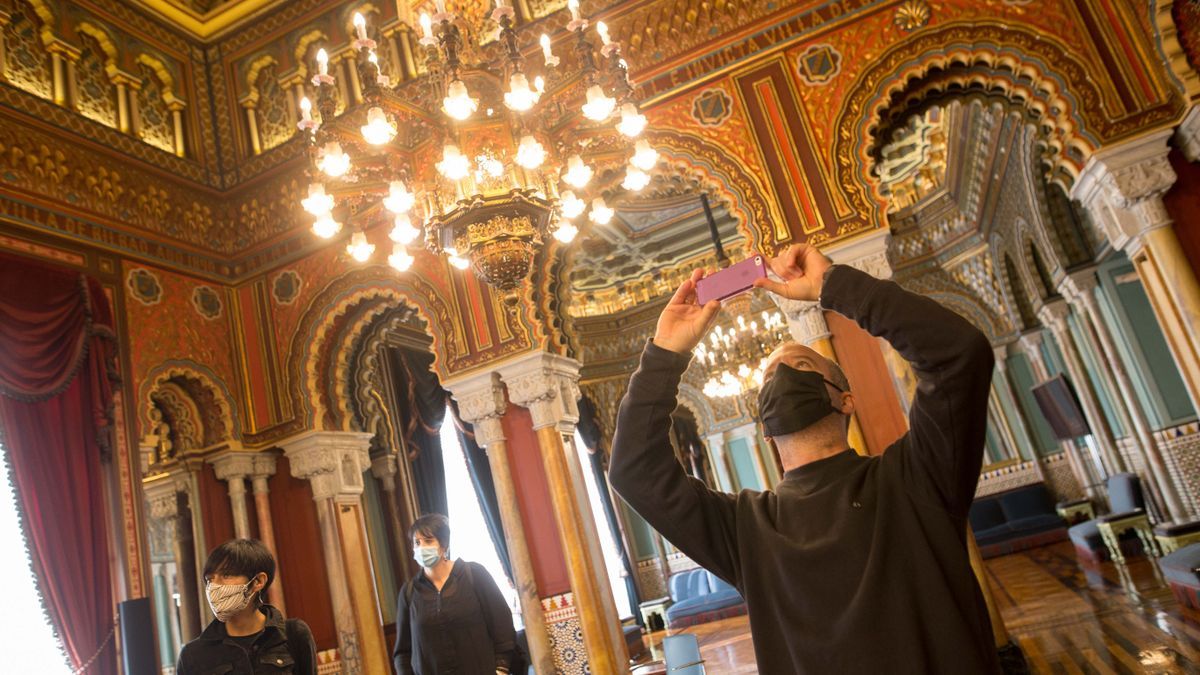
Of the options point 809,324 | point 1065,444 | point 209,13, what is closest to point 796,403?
point 809,324

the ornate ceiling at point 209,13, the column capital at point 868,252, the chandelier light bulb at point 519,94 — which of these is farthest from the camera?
Answer: the ornate ceiling at point 209,13

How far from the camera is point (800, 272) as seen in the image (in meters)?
1.21

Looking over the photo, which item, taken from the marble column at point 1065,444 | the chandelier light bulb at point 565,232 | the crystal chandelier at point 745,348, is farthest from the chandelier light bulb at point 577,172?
the marble column at point 1065,444

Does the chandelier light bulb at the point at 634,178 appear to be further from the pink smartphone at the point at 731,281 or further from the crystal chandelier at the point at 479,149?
the pink smartphone at the point at 731,281

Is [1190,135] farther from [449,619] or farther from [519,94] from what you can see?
[449,619]

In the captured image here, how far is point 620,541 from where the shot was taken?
12.0 metres

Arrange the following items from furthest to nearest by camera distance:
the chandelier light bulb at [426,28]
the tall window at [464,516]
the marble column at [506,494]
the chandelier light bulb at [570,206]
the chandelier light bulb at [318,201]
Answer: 1. the tall window at [464,516]
2. the marble column at [506,494]
3. the chandelier light bulb at [570,206]
4. the chandelier light bulb at [318,201]
5. the chandelier light bulb at [426,28]

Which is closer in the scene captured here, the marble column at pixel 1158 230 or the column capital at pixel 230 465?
the marble column at pixel 1158 230

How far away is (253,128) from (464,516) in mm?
4960

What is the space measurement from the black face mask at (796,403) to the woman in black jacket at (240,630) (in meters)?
1.55

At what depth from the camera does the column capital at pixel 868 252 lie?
17.6 ft

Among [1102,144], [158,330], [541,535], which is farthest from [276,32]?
[1102,144]

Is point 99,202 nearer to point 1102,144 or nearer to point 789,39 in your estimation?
point 789,39

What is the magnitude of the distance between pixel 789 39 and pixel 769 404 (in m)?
5.30
